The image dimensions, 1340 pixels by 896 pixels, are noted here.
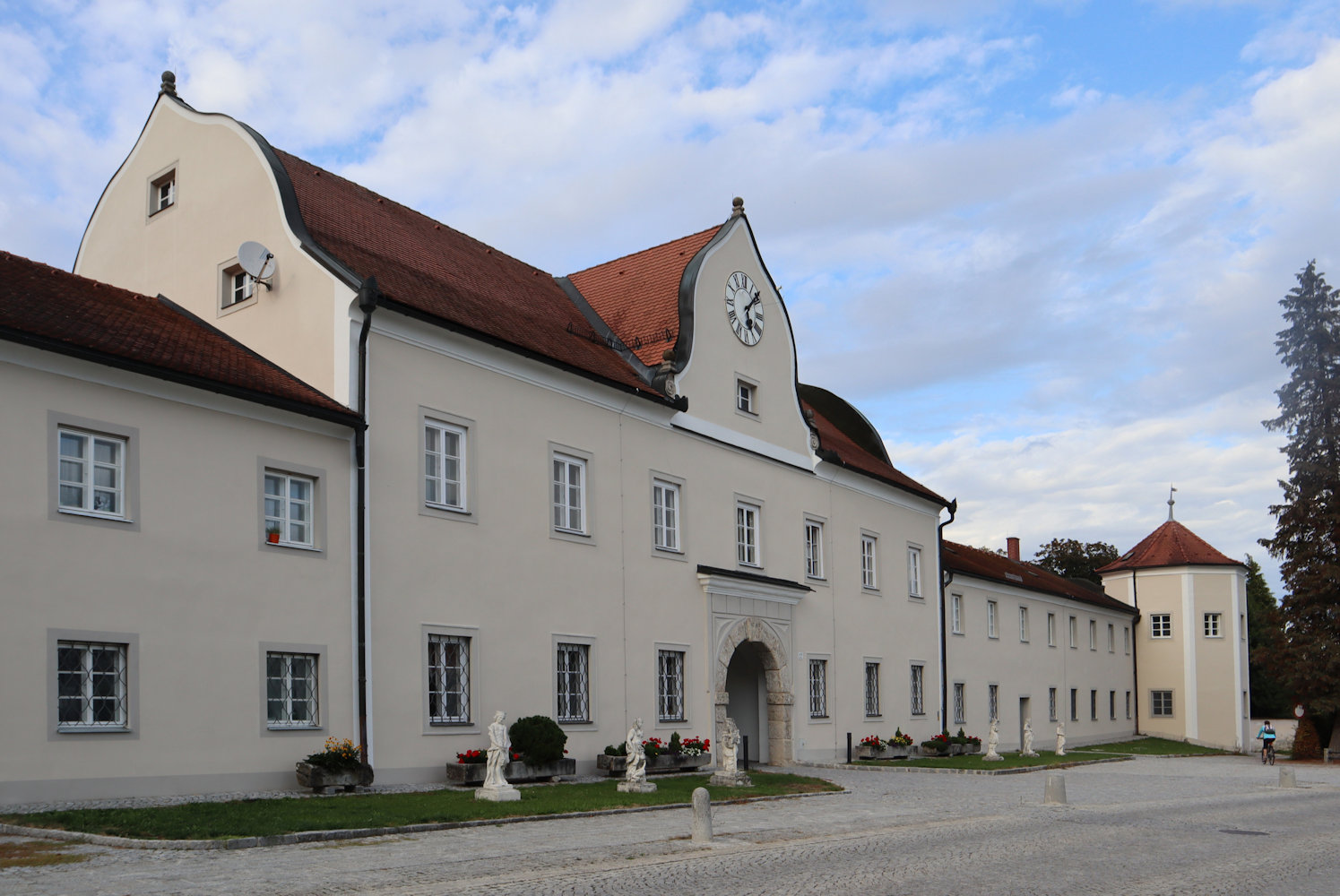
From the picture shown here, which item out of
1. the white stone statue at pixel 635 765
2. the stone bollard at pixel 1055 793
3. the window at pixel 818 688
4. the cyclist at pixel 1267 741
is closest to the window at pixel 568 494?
the white stone statue at pixel 635 765

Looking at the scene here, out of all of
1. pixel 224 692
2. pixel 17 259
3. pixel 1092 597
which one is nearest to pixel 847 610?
pixel 224 692

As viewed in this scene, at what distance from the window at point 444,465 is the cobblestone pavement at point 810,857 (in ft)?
20.6

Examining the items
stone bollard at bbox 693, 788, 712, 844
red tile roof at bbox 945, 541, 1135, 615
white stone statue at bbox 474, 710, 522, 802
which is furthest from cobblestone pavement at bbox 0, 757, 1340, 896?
red tile roof at bbox 945, 541, 1135, 615

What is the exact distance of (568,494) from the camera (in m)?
22.9

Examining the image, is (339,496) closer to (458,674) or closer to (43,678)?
(458,674)

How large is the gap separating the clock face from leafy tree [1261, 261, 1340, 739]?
27.9 meters

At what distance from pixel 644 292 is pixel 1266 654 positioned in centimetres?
3195

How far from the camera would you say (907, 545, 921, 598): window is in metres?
36.2

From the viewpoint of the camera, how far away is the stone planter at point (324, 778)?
54.2 feet

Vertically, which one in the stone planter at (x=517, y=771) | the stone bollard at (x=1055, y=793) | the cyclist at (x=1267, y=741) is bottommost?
the cyclist at (x=1267, y=741)

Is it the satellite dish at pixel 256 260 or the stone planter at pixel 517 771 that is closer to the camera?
the stone planter at pixel 517 771

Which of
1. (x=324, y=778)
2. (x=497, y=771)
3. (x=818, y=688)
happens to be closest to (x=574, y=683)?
(x=497, y=771)

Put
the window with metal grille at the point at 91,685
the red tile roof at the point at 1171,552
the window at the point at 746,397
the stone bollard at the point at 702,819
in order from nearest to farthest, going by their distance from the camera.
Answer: the stone bollard at the point at 702,819
the window with metal grille at the point at 91,685
the window at the point at 746,397
the red tile roof at the point at 1171,552

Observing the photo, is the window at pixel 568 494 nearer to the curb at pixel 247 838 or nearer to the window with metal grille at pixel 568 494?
the window with metal grille at pixel 568 494
